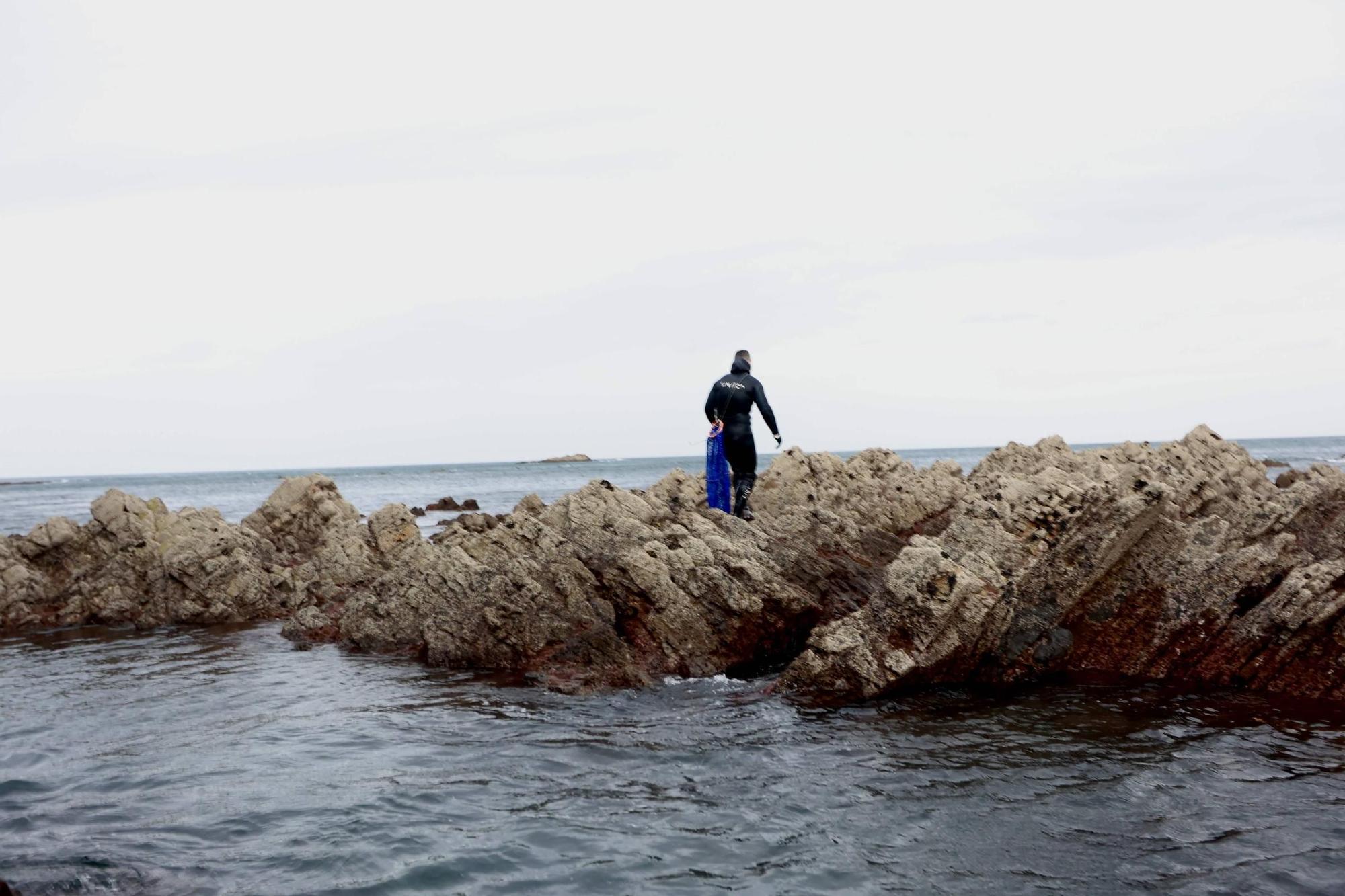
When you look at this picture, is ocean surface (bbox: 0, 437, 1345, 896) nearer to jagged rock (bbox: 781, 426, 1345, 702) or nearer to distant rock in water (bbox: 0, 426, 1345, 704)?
jagged rock (bbox: 781, 426, 1345, 702)

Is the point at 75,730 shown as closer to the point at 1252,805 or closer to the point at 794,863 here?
the point at 794,863

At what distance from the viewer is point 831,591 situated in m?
13.8

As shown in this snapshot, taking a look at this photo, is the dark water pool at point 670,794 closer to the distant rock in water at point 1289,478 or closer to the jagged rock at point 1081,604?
the jagged rock at point 1081,604

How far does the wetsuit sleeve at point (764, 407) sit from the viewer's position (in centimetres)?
1645

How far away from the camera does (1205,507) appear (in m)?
18.5

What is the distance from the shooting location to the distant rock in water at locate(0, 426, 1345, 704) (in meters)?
11.0

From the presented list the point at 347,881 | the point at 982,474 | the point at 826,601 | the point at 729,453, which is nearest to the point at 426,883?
the point at 347,881

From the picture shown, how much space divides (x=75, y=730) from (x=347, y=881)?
5.95 m

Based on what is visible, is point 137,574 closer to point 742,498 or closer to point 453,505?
point 742,498

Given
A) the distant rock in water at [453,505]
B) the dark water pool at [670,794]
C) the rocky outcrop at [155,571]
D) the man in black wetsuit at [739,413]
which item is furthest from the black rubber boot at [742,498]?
the distant rock in water at [453,505]

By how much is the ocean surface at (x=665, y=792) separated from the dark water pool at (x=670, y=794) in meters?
0.03

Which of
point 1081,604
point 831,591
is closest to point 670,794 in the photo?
point 831,591

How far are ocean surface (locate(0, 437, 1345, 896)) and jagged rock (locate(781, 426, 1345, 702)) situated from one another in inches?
20.4

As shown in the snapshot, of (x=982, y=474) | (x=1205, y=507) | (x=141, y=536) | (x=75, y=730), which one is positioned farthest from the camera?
(x=982, y=474)
